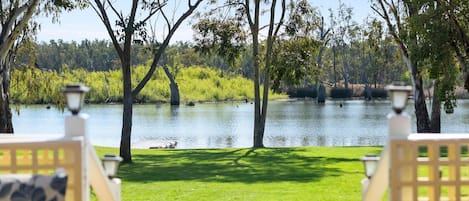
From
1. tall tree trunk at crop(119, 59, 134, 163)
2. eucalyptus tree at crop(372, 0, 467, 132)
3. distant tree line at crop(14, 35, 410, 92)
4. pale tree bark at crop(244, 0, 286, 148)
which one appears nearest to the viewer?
tall tree trunk at crop(119, 59, 134, 163)

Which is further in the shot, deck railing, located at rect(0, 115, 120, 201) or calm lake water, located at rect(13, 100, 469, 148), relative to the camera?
calm lake water, located at rect(13, 100, 469, 148)

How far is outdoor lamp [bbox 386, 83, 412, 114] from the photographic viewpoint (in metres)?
4.38

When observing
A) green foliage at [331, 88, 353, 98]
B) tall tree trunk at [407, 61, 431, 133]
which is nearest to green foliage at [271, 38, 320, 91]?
tall tree trunk at [407, 61, 431, 133]

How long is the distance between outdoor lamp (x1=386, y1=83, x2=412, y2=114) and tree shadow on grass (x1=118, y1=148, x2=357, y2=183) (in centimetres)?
608

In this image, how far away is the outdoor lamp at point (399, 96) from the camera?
4.38 meters

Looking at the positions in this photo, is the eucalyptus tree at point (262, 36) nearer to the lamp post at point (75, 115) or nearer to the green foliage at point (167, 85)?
the lamp post at point (75, 115)

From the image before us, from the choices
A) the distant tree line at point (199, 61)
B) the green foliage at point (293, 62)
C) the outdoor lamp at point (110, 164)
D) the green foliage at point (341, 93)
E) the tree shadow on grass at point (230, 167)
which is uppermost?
the distant tree line at point (199, 61)

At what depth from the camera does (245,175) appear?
11320 millimetres

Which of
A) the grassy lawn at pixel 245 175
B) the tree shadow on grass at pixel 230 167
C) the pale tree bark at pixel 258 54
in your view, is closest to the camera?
the grassy lawn at pixel 245 175

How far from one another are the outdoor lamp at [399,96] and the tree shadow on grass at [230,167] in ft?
19.9

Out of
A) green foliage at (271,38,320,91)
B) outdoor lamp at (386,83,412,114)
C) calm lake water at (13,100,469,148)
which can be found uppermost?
green foliage at (271,38,320,91)

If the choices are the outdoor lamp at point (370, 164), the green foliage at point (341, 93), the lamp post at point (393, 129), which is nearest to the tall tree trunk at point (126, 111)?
the outdoor lamp at point (370, 164)

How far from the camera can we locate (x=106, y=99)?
5375 cm

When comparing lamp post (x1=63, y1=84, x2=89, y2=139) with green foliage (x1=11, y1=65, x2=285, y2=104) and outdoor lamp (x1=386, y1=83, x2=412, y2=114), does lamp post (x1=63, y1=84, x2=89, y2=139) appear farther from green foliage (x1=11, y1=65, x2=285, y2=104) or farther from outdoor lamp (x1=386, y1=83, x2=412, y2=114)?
green foliage (x1=11, y1=65, x2=285, y2=104)
